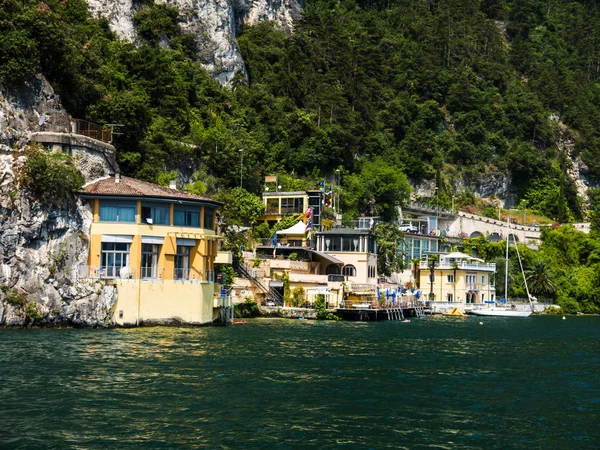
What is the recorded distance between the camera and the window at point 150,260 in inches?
1987

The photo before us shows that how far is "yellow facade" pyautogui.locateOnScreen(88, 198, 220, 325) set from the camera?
161ft

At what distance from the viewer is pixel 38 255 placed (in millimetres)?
46562

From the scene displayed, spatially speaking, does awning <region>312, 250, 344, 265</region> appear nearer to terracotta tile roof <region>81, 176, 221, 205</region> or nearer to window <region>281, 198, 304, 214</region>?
window <region>281, 198, 304, 214</region>

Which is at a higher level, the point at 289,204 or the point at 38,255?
the point at 289,204

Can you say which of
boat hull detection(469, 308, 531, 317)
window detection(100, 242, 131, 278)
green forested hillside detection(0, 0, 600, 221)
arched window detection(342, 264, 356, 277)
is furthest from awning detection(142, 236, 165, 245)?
boat hull detection(469, 308, 531, 317)

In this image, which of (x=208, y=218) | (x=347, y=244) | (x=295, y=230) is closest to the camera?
(x=208, y=218)

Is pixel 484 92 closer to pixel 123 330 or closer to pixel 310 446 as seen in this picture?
pixel 123 330

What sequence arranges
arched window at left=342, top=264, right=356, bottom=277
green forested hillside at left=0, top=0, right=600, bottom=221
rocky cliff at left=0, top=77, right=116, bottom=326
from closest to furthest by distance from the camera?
rocky cliff at left=0, top=77, right=116, bottom=326 < green forested hillside at left=0, top=0, right=600, bottom=221 < arched window at left=342, top=264, right=356, bottom=277

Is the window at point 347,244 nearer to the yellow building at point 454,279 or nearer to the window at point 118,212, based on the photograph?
the yellow building at point 454,279

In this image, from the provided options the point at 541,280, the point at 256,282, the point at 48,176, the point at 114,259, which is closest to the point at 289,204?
the point at 256,282

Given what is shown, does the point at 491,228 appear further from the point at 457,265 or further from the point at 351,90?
the point at 351,90

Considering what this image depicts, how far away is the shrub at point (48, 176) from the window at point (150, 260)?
5496mm

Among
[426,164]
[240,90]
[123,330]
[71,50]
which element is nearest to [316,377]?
[123,330]

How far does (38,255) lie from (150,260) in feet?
22.8
